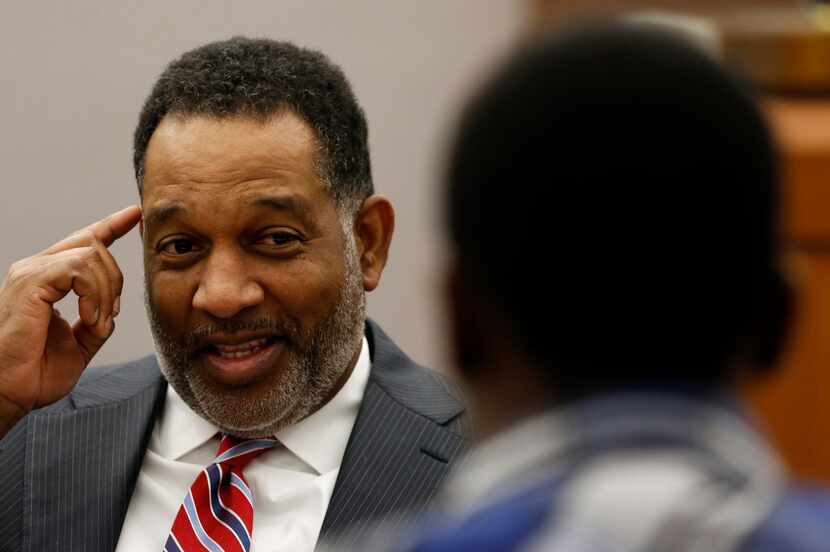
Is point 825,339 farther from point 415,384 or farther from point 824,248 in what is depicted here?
point 415,384

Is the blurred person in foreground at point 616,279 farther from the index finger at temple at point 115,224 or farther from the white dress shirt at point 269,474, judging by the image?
the index finger at temple at point 115,224

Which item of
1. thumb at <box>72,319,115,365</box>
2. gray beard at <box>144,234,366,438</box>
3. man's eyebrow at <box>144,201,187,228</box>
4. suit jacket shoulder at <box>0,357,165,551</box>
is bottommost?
suit jacket shoulder at <box>0,357,165,551</box>

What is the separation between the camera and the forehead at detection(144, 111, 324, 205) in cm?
208

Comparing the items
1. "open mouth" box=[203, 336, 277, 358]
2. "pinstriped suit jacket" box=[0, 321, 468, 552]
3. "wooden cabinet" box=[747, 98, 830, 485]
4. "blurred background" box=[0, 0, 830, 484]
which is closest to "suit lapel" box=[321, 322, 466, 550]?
"pinstriped suit jacket" box=[0, 321, 468, 552]

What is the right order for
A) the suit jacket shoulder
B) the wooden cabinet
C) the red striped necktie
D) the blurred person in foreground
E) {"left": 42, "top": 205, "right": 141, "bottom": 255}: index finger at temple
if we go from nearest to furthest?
the blurred person in foreground, the wooden cabinet, the red striped necktie, the suit jacket shoulder, {"left": 42, "top": 205, "right": 141, "bottom": 255}: index finger at temple

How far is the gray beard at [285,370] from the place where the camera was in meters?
2.11

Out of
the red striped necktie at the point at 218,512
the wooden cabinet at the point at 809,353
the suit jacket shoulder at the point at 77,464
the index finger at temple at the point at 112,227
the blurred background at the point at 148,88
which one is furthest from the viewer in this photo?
the blurred background at the point at 148,88

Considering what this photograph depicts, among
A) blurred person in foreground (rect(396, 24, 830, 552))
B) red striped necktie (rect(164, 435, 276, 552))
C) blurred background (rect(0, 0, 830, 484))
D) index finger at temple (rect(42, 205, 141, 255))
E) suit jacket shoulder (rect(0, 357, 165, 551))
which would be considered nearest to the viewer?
blurred person in foreground (rect(396, 24, 830, 552))

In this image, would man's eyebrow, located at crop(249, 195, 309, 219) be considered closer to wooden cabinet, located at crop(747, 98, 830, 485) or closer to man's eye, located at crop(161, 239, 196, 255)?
man's eye, located at crop(161, 239, 196, 255)

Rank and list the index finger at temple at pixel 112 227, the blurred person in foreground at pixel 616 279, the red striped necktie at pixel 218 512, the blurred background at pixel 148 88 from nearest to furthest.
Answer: the blurred person in foreground at pixel 616 279
the red striped necktie at pixel 218 512
the index finger at temple at pixel 112 227
the blurred background at pixel 148 88

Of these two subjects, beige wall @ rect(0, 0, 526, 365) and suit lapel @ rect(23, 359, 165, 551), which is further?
beige wall @ rect(0, 0, 526, 365)

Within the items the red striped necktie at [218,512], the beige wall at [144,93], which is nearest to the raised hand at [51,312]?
the red striped necktie at [218,512]

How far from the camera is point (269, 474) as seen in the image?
6.98 feet

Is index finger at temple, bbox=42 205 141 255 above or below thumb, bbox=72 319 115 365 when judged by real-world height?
above
